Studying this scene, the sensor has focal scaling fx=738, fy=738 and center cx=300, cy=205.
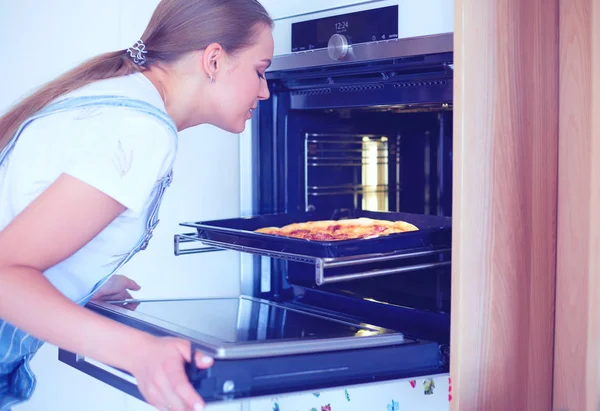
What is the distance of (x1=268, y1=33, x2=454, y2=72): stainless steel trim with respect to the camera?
49.7 inches

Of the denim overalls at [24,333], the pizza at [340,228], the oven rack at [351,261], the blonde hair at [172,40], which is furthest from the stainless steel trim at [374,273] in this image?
the blonde hair at [172,40]

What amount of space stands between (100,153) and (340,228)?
648 mm

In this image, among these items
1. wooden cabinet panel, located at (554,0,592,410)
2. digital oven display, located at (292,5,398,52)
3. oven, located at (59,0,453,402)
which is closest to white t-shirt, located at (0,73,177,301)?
oven, located at (59,0,453,402)

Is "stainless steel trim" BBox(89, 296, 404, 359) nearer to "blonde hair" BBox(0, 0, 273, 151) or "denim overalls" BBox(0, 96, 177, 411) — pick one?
"denim overalls" BBox(0, 96, 177, 411)

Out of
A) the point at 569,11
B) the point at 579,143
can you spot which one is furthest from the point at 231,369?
the point at 569,11

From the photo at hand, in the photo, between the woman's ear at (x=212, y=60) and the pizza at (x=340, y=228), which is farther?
the pizza at (x=340, y=228)

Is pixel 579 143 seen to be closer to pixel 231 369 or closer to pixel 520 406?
pixel 520 406

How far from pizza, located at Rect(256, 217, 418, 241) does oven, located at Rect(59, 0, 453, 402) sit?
0.19ft

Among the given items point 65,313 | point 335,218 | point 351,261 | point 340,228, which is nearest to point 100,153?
point 65,313

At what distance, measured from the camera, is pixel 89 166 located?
92 centimetres

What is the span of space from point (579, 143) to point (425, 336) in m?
0.42

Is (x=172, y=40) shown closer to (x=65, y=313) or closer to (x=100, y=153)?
(x=100, y=153)

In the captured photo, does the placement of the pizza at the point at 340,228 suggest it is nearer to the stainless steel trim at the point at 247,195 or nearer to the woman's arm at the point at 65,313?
the stainless steel trim at the point at 247,195

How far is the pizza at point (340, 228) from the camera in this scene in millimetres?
1422
